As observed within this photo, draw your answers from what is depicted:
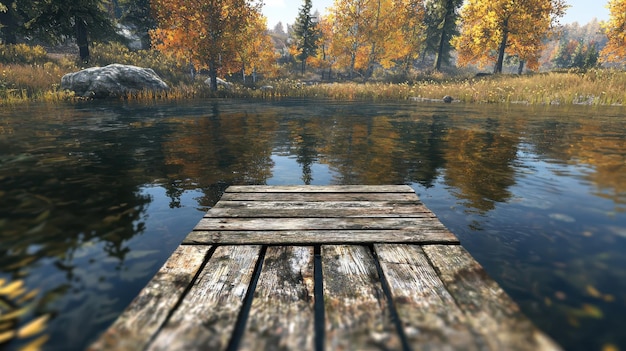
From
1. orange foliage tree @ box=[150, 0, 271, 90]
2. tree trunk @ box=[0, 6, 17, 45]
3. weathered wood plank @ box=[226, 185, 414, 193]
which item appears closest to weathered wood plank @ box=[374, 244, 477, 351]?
weathered wood plank @ box=[226, 185, 414, 193]

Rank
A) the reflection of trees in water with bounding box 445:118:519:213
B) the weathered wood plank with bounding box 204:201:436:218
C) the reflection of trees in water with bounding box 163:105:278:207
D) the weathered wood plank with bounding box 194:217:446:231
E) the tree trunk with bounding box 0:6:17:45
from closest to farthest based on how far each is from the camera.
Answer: the weathered wood plank with bounding box 194:217:446:231, the weathered wood plank with bounding box 204:201:436:218, the reflection of trees in water with bounding box 445:118:519:213, the reflection of trees in water with bounding box 163:105:278:207, the tree trunk with bounding box 0:6:17:45

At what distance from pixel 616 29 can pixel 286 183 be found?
39530 millimetres

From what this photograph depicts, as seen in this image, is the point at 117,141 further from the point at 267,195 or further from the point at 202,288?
the point at 202,288

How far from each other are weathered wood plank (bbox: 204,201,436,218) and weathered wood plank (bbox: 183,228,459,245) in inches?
16.0

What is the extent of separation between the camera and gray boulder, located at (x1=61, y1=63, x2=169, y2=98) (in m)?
18.1

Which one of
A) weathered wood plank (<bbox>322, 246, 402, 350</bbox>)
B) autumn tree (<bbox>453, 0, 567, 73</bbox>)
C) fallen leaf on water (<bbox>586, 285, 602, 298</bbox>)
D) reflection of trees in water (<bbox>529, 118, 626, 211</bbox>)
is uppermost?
autumn tree (<bbox>453, 0, 567, 73</bbox>)

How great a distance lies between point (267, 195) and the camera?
4.15m

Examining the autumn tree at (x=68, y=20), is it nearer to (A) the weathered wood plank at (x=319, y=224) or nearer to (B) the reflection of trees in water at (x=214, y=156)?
(B) the reflection of trees in water at (x=214, y=156)

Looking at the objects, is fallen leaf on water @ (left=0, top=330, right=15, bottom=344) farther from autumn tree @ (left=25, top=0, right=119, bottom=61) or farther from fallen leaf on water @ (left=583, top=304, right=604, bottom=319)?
autumn tree @ (left=25, top=0, right=119, bottom=61)

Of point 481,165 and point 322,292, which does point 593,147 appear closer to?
point 481,165

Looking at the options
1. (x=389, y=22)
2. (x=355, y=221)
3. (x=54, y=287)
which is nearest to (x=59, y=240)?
(x=54, y=287)

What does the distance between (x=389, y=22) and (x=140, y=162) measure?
35.6 meters

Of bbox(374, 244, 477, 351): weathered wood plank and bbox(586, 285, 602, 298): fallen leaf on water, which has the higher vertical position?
bbox(374, 244, 477, 351): weathered wood plank

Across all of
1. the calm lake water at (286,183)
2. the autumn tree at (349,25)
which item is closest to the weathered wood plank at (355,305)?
the calm lake water at (286,183)
